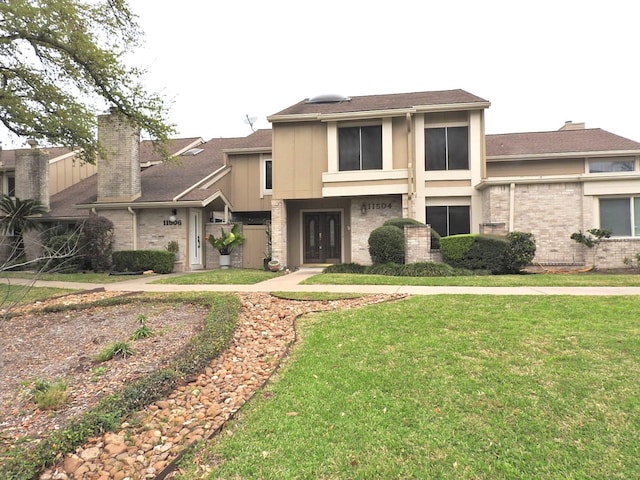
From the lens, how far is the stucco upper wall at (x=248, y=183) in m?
18.4

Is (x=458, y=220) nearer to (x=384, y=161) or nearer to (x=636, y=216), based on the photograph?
(x=384, y=161)

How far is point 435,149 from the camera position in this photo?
588 inches

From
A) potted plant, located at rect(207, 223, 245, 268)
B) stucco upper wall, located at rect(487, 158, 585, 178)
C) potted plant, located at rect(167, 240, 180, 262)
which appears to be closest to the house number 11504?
potted plant, located at rect(207, 223, 245, 268)

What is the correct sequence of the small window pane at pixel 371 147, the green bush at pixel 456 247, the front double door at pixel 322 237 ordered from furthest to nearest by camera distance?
1. the front double door at pixel 322 237
2. the small window pane at pixel 371 147
3. the green bush at pixel 456 247

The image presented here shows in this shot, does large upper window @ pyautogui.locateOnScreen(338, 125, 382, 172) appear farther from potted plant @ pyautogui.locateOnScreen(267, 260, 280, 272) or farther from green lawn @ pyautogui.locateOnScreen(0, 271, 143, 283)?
green lawn @ pyautogui.locateOnScreen(0, 271, 143, 283)

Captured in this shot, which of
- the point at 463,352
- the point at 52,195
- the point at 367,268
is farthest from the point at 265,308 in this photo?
the point at 52,195

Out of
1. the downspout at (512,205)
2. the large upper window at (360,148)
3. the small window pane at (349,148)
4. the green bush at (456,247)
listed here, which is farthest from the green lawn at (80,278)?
the downspout at (512,205)

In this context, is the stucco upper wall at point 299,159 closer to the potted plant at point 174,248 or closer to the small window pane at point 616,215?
the potted plant at point 174,248

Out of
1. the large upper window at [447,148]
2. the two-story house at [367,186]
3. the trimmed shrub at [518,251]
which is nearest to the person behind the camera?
the trimmed shrub at [518,251]

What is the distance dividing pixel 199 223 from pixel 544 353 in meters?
14.8

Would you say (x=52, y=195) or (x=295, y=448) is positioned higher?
(x=52, y=195)

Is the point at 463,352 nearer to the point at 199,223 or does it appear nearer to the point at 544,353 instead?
the point at 544,353

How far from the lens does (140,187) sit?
16781mm

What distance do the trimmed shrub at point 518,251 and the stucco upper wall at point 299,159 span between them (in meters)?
Result: 7.20
